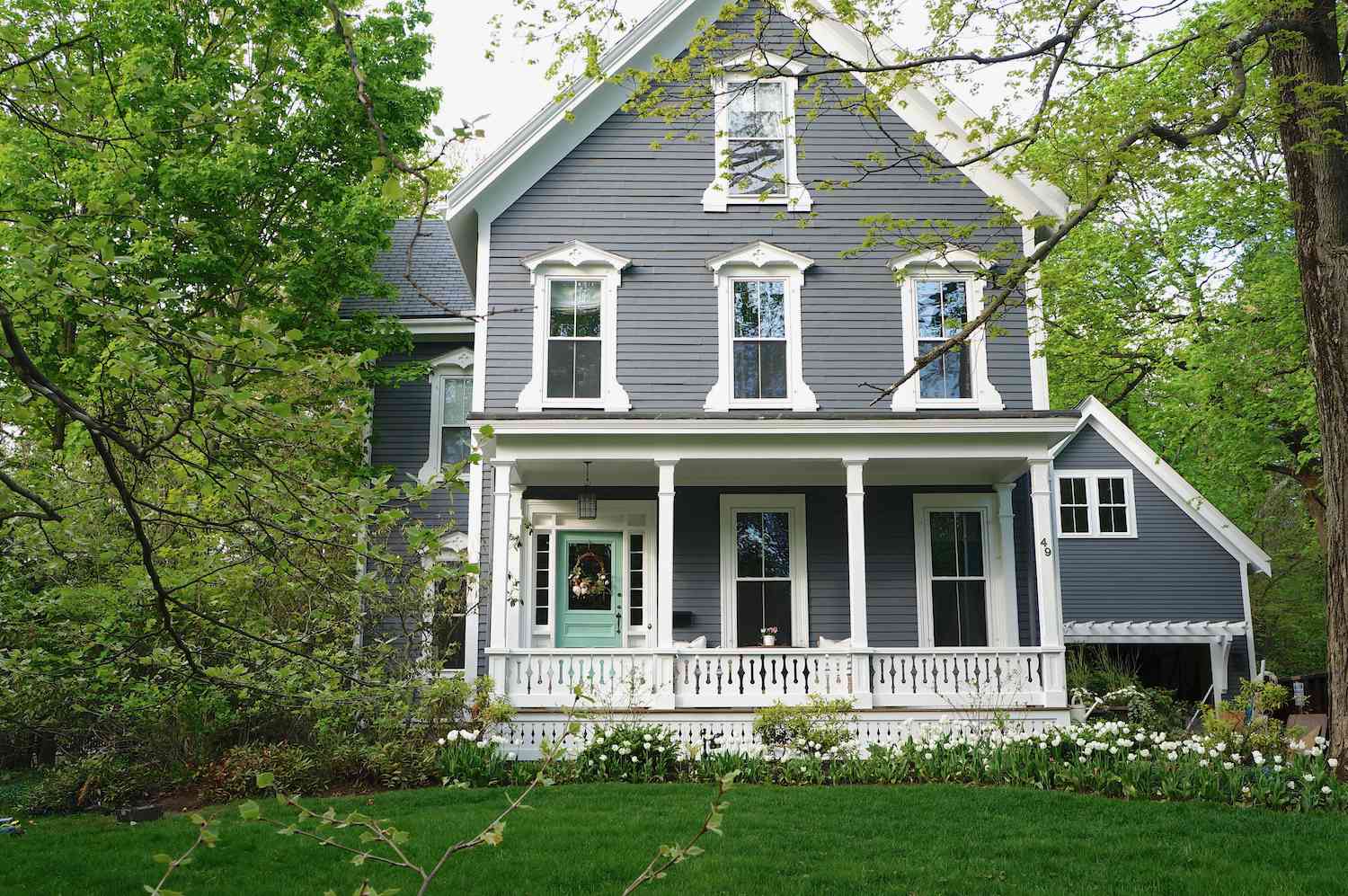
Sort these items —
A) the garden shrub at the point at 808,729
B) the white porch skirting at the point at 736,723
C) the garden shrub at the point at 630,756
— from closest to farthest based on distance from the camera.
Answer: the garden shrub at the point at 630,756 < the garden shrub at the point at 808,729 < the white porch skirting at the point at 736,723

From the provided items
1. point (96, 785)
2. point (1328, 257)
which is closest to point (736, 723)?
point (96, 785)

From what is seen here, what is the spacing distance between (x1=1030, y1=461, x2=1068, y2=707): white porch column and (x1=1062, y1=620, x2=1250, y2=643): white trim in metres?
6.10

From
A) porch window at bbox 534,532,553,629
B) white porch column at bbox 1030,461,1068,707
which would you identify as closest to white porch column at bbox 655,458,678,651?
porch window at bbox 534,532,553,629

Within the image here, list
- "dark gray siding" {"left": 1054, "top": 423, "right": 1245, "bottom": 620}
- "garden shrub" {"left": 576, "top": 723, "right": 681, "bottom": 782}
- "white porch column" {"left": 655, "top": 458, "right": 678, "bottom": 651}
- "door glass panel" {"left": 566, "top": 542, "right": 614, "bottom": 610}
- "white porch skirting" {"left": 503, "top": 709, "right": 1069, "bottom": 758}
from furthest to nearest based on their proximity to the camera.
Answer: "dark gray siding" {"left": 1054, "top": 423, "right": 1245, "bottom": 620}, "door glass panel" {"left": 566, "top": 542, "right": 614, "bottom": 610}, "white porch column" {"left": 655, "top": 458, "right": 678, "bottom": 651}, "white porch skirting" {"left": 503, "top": 709, "right": 1069, "bottom": 758}, "garden shrub" {"left": 576, "top": 723, "right": 681, "bottom": 782}

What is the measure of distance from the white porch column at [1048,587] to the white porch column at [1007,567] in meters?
1.16

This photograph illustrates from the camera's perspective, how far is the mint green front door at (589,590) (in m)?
13.6

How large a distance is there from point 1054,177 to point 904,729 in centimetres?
584

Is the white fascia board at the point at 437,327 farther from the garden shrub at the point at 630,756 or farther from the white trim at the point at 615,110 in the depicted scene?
the garden shrub at the point at 630,756

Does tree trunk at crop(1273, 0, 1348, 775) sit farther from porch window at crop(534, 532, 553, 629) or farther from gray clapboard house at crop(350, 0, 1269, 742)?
porch window at crop(534, 532, 553, 629)

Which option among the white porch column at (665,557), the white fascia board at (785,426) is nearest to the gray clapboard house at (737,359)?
the white fascia board at (785,426)

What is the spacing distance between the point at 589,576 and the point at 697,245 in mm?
4566

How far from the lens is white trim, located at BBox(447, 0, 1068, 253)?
1346 cm

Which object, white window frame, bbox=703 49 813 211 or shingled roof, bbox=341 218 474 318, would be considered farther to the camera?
shingled roof, bbox=341 218 474 318

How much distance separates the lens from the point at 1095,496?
61.9 feet
